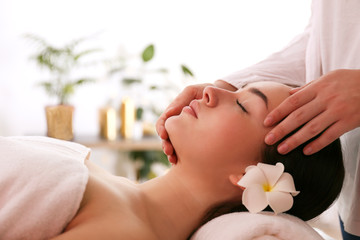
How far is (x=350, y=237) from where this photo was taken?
1373mm

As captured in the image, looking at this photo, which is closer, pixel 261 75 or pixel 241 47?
pixel 261 75

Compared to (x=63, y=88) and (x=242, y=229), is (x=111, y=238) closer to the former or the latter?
(x=242, y=229)

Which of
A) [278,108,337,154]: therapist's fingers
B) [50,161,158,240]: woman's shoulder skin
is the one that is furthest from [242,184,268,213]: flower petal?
[50,161,158,240]: woman's shoulder skin

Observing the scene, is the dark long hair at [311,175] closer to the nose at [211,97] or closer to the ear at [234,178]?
the ear at [234,178]

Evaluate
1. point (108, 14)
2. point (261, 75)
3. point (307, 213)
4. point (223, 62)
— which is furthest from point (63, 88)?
point (307, 213)

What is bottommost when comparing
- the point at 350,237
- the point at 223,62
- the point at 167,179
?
the point at 223,62

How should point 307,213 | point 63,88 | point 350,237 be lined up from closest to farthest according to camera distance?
1. point 307,213
2. point 350,237
3. point 63,88

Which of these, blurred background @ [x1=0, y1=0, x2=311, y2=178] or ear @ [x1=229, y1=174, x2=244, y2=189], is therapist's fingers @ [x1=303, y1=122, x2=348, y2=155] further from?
blurred background @ [x1=0, y1=0, x2=311, y2=178]

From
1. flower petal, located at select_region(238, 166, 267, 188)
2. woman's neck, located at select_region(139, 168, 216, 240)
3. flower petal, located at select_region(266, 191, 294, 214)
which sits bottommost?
woman's neck, located at select_region(139, 168, 216, 240)

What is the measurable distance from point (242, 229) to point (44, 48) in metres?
2.92

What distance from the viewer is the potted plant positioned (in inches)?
123

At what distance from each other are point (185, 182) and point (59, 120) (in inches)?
83.4

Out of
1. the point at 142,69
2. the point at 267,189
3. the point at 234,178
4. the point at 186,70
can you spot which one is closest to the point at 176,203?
the point at 234,178

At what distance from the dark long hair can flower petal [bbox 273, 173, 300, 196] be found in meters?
0.11
